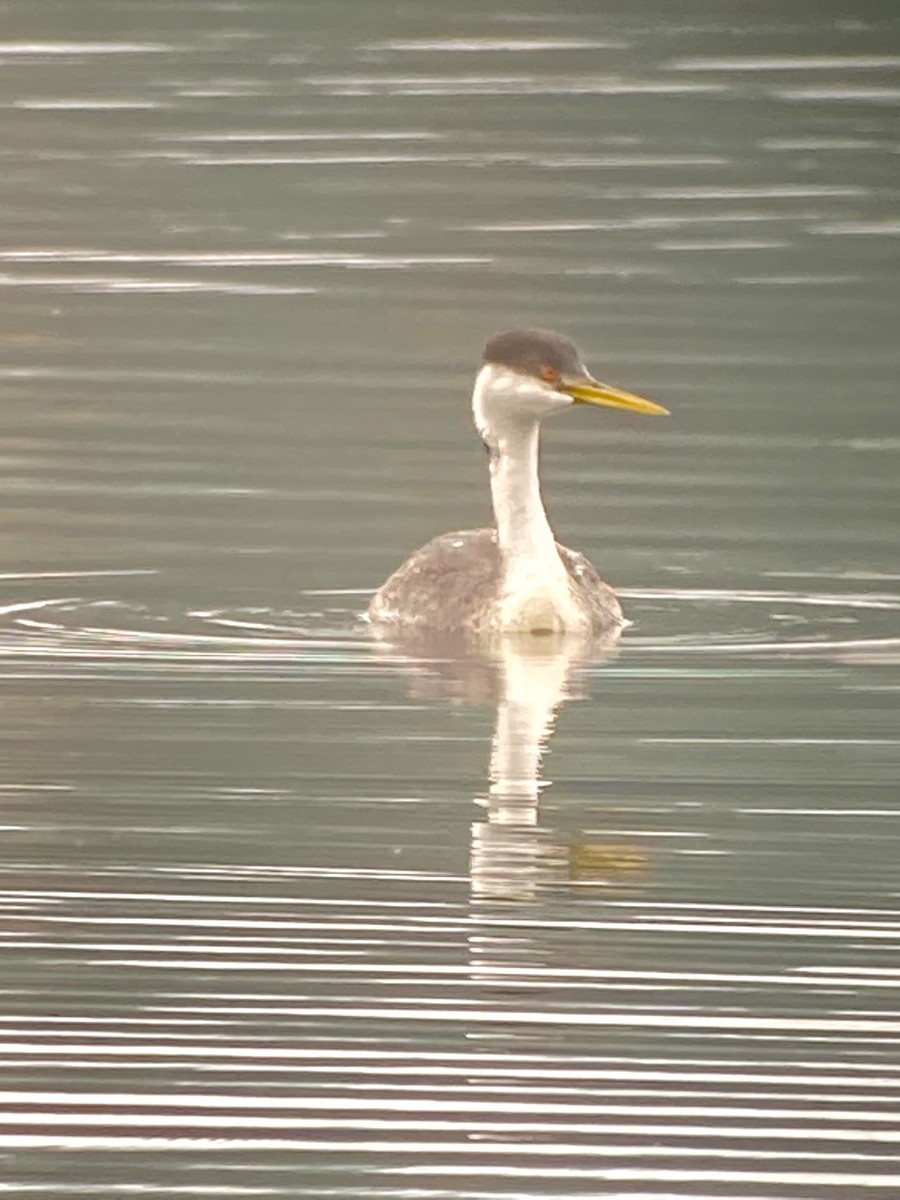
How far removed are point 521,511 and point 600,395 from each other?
54 cm

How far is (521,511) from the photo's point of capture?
11.8 meters

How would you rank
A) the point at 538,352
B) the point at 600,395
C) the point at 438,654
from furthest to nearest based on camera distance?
the point at 538,352 < the point at 600,395 < the point at 438,654

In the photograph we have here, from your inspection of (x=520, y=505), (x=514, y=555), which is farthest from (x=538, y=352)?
(x=514, y=555)

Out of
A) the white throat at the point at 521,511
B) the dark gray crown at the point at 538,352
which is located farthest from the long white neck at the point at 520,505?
the dark gray crown at the point at 538,352

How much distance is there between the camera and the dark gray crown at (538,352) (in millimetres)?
11703

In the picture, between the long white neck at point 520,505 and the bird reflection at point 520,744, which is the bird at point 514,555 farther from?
the bird reflection at point 520,744

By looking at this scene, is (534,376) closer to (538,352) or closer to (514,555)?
(538,352)

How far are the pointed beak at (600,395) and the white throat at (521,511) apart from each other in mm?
52

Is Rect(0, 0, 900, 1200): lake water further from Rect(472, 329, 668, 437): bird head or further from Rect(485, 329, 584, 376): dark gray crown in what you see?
Rect(485, 329, 584, 376): dark gray crown

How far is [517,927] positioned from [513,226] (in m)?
15.4

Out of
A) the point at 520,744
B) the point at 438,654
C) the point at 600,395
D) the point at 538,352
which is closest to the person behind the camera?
the point at 520,744

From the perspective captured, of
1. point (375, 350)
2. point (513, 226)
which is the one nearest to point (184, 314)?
point (375, 350)

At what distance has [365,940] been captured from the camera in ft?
20.5

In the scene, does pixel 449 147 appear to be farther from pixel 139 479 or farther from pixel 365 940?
pixel 365 940
